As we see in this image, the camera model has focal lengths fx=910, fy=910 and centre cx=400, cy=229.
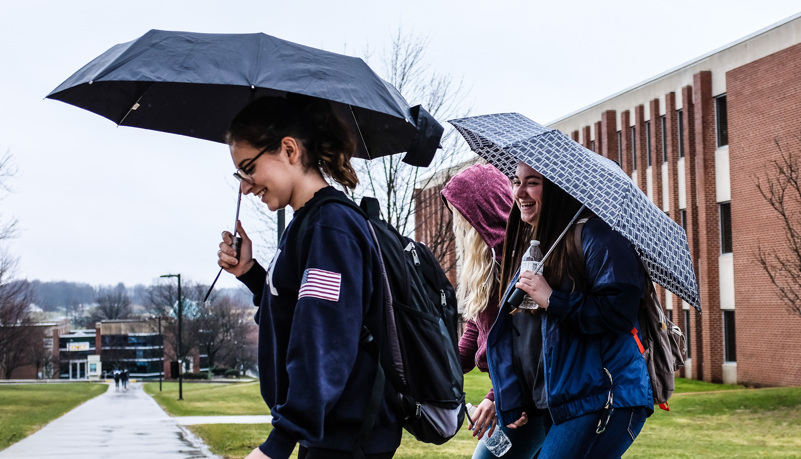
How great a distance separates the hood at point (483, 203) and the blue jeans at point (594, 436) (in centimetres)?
125

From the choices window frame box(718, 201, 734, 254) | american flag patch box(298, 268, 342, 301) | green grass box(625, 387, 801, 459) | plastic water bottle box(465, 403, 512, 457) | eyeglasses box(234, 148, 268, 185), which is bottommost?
green grass box(625, 387, 801, 459)

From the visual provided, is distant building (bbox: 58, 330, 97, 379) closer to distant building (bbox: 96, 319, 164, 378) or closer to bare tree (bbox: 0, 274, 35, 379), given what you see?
distant building (bbox: 96, 319, 164, 378)

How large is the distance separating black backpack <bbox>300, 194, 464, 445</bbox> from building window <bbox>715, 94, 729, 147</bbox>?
33746 millimetres

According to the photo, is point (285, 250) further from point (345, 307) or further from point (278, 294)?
point (345, 307)

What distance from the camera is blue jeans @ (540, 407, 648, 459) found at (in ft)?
11.0

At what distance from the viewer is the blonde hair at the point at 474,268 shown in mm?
4363

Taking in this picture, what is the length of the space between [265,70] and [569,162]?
4.51 ft

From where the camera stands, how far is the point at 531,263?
3590 mm

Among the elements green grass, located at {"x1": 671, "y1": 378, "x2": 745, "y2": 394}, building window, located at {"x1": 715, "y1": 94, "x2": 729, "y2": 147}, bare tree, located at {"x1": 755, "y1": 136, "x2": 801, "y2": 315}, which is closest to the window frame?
building window, located at {"x1": 715, "y1": 94, "x2": 729, "y2": 147}

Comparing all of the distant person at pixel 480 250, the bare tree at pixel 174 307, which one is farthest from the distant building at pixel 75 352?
the distant person at pixel 480 250

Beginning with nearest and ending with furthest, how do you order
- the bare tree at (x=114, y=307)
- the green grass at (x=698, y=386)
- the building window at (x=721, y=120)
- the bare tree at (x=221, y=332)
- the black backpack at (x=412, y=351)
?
the black backpack at (x=412, y=351), the green grass at (x=698, y=386), the building window at (x=721, y=120), the bare tree at (x=221, y=332), the bare tree at (x=114, y=307)

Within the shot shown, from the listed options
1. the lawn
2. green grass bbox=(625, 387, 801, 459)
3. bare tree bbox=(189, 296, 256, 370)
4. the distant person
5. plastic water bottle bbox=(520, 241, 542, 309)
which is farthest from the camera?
bare tree bbox=(189, 296, 256, 370)

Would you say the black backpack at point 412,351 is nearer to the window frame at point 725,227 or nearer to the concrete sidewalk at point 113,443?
the concrete sidewalk at point 113,443

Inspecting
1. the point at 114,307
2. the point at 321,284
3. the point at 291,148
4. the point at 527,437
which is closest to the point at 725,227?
the point at 527,437
